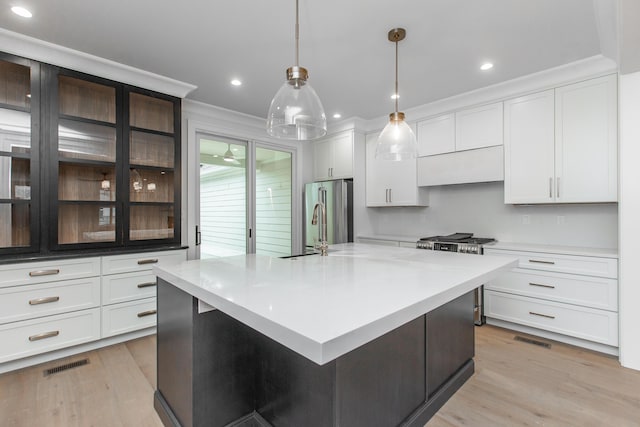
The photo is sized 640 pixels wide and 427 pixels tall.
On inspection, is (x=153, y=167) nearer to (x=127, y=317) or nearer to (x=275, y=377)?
(x=127, y=317)

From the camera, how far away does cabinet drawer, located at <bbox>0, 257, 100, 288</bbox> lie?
2.35 m

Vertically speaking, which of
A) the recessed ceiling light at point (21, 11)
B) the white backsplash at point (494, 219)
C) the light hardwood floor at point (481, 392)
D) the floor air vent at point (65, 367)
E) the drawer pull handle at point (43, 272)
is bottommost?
the floor air vent at point (65, 367)

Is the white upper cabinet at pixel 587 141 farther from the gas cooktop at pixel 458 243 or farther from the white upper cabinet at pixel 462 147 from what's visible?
the gas cooktop at pixel 458 243

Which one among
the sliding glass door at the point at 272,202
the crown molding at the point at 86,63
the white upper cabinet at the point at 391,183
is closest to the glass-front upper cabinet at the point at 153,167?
the crown molding at the point at 86,63

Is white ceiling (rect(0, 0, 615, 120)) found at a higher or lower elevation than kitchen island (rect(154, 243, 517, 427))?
higher

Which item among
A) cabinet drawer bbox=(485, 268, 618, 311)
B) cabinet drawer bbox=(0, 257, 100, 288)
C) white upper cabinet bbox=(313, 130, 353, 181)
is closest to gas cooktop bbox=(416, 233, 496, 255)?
cabinet drawer bbox=(485, 268, 618, 311)

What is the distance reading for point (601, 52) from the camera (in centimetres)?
257

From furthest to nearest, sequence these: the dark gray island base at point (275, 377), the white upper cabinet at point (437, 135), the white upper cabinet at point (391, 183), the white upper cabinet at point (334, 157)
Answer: the white upper cabinet at point (334, 157) → the white upper cabinet at point (391, 183) → the white upper cabinet at point (437, 135) → the dark gray island base at point (275, 377)

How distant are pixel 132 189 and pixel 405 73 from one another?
9.70 feet

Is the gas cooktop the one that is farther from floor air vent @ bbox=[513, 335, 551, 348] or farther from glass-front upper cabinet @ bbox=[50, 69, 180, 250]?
glass-front upper cabinet @ bbox=[50, 69, 180, 250]

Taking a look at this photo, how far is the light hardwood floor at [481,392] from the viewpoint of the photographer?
71.2 inches

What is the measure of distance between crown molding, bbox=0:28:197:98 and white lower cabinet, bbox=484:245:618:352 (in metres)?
3.77

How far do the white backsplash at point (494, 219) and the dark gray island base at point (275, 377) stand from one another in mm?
2343

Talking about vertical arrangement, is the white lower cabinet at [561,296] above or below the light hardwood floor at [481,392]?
above
